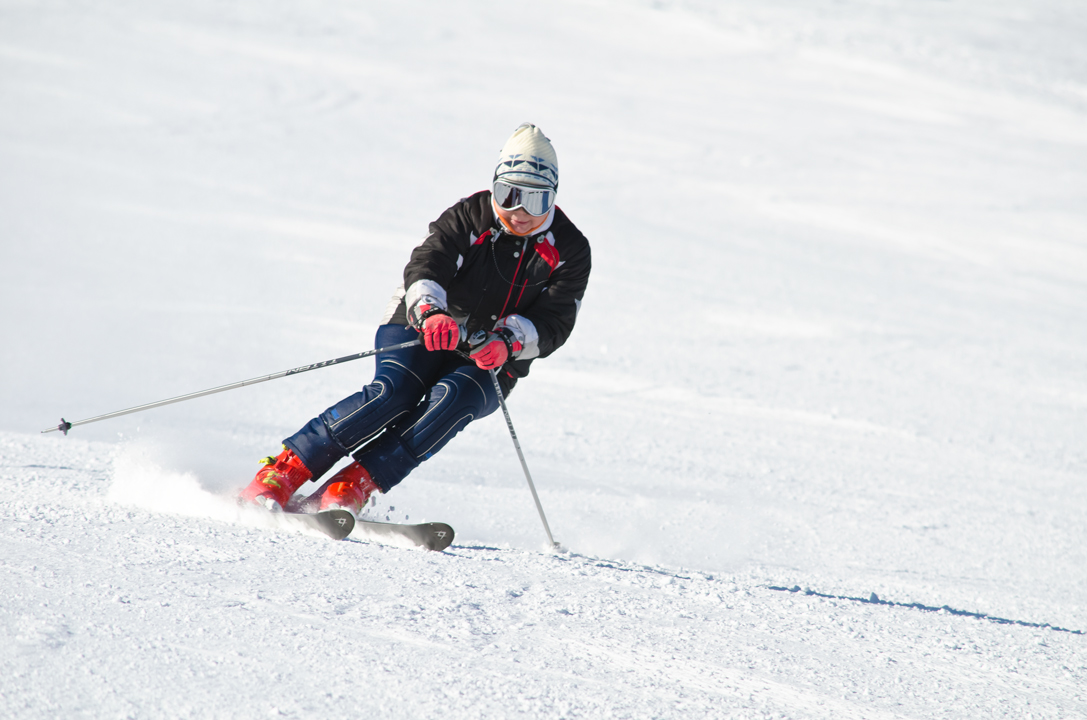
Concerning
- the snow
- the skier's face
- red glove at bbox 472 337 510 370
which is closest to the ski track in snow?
the snow

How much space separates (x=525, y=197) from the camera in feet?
11.4

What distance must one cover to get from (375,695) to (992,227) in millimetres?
13315

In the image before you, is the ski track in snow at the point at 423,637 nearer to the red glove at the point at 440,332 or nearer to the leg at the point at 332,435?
the leg at the point at 332,435

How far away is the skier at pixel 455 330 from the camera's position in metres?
3.36

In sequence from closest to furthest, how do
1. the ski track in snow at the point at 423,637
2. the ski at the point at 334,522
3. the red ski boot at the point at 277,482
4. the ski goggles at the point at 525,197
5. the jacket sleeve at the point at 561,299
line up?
the ski track in snow at the point at 423,637 < the ski at the point at 334,522 < the red ski boot at the point at 277,482 < the ski goggles at the point at 525,197 < the jacket sleeve at the point at 561,299

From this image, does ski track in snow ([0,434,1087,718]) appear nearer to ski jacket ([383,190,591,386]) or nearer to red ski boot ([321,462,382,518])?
red ski boot ([321,462,382,518])

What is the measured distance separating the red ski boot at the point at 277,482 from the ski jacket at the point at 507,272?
724 millimetres

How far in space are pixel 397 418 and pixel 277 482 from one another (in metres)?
0.51

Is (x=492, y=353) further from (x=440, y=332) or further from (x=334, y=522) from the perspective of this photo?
(x=334, y=522)

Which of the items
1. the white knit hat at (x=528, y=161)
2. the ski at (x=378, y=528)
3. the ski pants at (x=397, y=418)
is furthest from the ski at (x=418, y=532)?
the white knit hat at (x=528, y=161)

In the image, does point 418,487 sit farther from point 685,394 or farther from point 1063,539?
point 1063,539

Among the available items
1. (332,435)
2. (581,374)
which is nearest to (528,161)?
(332,435)

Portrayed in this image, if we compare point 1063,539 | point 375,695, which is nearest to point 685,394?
point 1063,539

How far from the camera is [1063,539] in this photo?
494 centimetres
